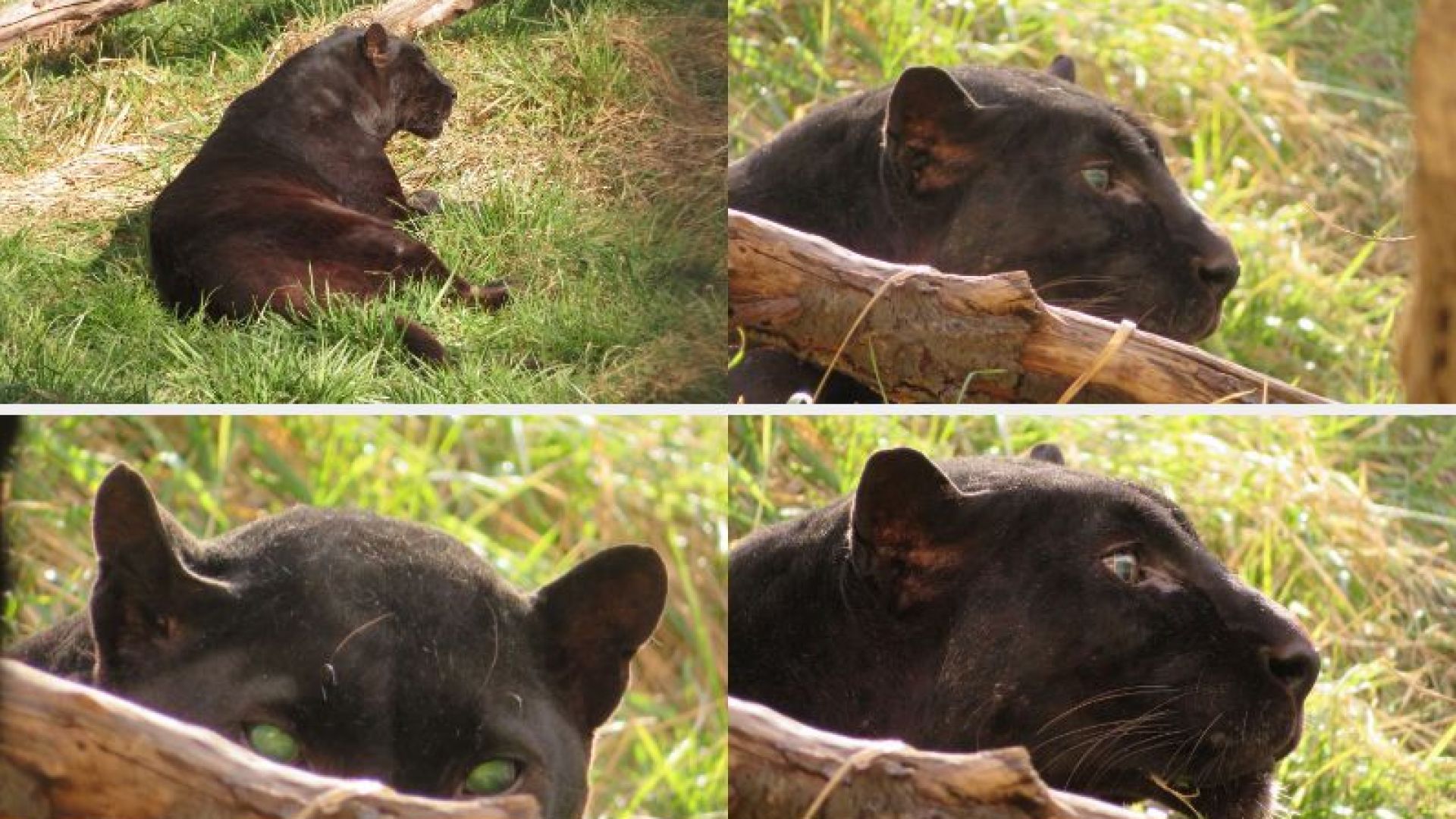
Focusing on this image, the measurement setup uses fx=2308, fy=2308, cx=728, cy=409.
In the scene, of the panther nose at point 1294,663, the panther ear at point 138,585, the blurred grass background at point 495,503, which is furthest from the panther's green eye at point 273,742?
the panther nose at point 1294,663

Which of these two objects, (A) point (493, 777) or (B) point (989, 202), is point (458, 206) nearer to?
(B) point (989, 202)

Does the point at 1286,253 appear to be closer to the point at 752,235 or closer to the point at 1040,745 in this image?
the point at 752,235

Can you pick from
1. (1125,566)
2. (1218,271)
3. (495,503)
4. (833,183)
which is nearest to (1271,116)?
(1218,271)

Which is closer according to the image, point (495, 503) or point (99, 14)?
point (495, 503)

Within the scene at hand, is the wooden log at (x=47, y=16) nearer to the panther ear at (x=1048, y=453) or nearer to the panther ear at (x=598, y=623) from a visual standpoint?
the panther ear at (x=598, y=623)

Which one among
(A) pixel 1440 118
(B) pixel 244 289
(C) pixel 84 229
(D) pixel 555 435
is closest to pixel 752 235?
(D) pixel 555 435
